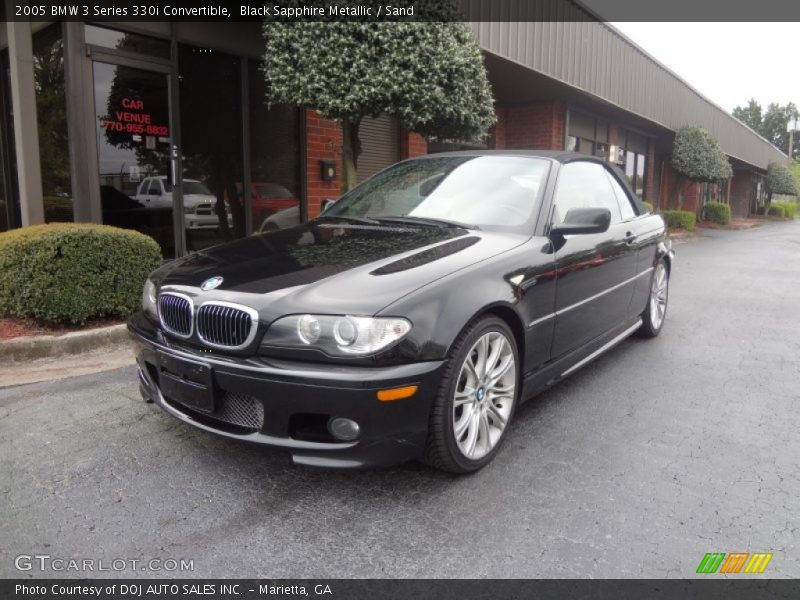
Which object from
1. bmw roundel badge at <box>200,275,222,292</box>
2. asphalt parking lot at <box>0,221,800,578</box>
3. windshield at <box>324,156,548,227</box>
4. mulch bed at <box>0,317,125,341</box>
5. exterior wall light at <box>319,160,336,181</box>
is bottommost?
asphalt parking lot at <box>0,221,800,578</box>

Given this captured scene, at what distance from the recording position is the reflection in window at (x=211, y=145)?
762 cm

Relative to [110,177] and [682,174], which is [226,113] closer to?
[110,177]

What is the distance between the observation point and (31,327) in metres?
4.74

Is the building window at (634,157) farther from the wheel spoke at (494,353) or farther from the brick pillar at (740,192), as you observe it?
the brick pillar at (740,192)

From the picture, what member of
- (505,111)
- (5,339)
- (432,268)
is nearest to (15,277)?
(5,339)

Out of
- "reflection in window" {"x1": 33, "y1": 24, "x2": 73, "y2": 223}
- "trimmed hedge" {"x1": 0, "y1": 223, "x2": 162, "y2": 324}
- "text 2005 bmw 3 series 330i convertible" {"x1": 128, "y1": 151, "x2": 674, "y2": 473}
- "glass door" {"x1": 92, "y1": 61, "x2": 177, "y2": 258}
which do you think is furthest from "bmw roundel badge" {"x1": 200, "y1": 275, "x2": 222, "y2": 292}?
"reflection in window" {"x1": 33, "y1": 24, "x2": 73, "y2": 223}

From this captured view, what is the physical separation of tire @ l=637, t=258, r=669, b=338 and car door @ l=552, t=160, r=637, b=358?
79 cm

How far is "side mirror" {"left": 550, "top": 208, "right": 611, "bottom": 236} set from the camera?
3.35 metres

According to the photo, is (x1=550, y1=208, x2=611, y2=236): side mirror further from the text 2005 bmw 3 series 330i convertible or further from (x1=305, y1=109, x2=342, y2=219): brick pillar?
(x1=305, y1=109, x2=342, y2=219): brick pillar

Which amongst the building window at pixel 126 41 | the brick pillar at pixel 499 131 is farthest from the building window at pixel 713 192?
the building window at pixel 126 41

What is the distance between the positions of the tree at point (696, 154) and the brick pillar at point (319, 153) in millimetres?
14828

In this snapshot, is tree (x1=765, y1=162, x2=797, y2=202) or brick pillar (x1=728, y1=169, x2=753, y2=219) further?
brick pillar (x1=728, y1=169, x2=753, y2=219)

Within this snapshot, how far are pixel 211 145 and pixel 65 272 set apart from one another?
372cm

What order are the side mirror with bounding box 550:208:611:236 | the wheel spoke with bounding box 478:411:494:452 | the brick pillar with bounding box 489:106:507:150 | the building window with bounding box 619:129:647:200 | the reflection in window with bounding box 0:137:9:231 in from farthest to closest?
the building window with bounding box 619:129:647:200 → the brick pillar with bounding box 489:106:507:150 → the reflection in window with bounding box 0:137:9:231 → the side mirror with bounding box 550:208:611:236 → the wheel spoke with bounding box 478:411:494:452
